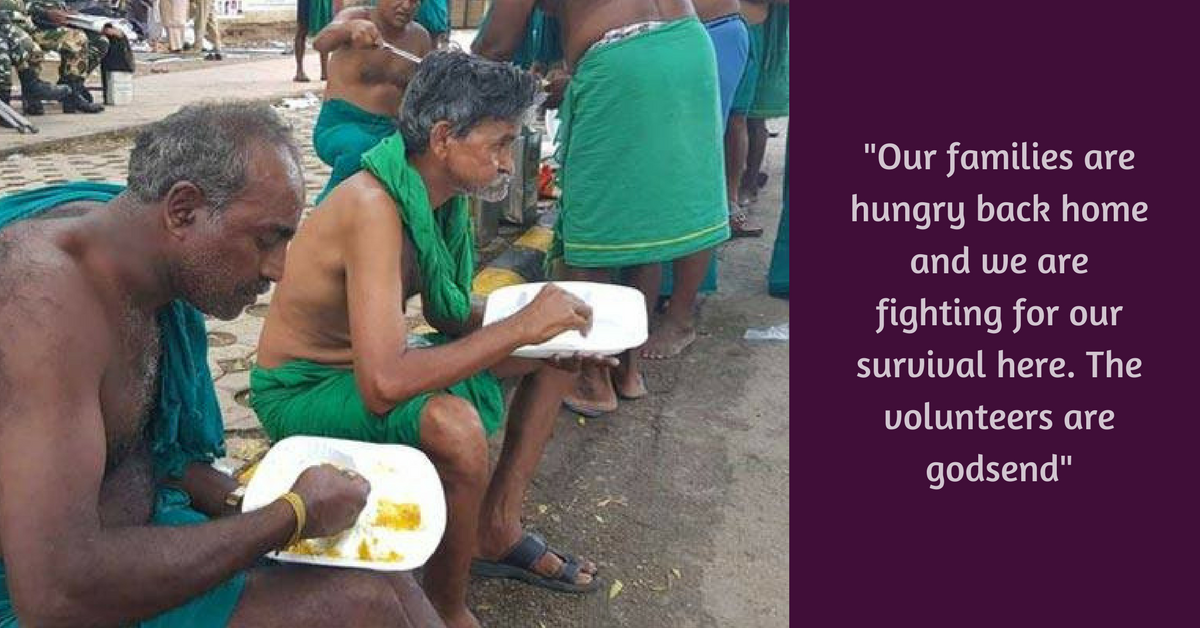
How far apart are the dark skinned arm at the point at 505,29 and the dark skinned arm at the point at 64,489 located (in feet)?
6.81

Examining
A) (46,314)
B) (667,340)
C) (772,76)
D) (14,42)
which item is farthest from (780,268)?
(14,42)

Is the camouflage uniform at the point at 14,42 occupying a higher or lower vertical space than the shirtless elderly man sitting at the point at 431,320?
higher

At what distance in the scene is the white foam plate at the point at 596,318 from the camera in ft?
7.03

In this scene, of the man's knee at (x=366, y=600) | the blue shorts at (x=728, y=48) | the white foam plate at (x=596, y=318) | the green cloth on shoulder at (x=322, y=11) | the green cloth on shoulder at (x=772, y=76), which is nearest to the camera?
the man's knee at (x=366, y=600)

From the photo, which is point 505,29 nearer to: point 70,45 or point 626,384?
point 626,384

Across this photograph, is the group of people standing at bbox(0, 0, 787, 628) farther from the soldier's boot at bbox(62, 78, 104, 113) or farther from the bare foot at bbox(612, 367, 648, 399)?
the soldier's boot at bbox(62, 78, 104, 113)

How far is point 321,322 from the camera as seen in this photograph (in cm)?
208

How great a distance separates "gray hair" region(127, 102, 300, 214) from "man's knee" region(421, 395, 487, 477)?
643mm

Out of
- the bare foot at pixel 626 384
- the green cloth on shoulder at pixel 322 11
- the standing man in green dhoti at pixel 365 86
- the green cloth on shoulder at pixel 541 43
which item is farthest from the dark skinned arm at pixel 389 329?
the green cloth on shoulder at pixel 322 11

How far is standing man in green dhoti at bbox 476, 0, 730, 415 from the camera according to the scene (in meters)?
3.18

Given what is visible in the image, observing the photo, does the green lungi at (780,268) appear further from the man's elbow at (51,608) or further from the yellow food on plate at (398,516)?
the man's elbow at (51,608)

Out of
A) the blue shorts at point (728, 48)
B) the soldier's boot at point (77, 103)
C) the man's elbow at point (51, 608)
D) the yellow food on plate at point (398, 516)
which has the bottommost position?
the yellow food on plate at point (398, 516)

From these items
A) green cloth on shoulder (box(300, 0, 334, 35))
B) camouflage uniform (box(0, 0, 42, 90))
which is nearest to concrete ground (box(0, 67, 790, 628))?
green cloth on shoulder (box(300, 0, 334, 35))

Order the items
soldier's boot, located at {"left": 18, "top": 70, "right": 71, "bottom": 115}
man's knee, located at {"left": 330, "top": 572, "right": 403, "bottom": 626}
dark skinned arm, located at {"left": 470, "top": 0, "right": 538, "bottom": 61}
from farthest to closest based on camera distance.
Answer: soldier's boot, located at {"left": 18, "top": 70, "right": 71, "bottom": 115}, dark skinned arm, located at {"left": 470, "top": 0, "right": 538, "bottom": 61}, man's knee, located at {"left": 330, "top": 572, "right": 403, "bottom": 626}
